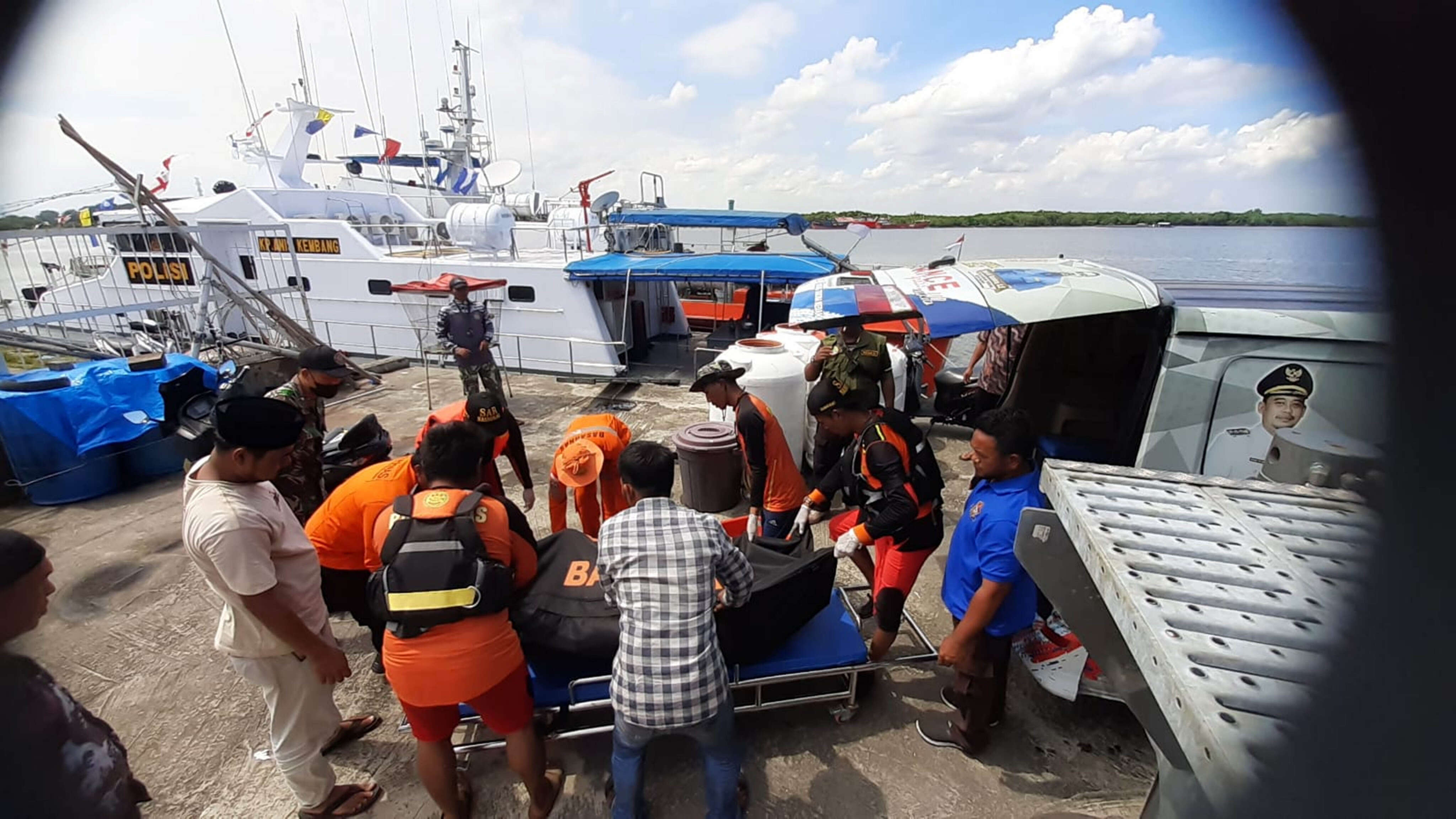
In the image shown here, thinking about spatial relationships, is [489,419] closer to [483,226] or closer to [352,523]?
[352,523]

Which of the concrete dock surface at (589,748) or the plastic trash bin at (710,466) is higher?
the plastic trash bin at (710,466)

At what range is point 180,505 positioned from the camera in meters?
5.35

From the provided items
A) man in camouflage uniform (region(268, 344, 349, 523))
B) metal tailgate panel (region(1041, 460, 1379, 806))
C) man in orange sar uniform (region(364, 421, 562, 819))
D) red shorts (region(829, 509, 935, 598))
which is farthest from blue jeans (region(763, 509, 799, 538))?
man in camouflage uniform (region(268, 344, 349, 523))

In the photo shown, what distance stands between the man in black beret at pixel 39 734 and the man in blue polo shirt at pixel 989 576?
104 inches

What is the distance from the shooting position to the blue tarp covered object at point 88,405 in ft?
16.7

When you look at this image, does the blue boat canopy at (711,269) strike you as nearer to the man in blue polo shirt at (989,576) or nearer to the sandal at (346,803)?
the man in blue polo shirt at (989,576)

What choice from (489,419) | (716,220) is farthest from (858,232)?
(489,419)

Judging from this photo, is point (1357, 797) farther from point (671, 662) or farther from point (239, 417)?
point (239, 417)

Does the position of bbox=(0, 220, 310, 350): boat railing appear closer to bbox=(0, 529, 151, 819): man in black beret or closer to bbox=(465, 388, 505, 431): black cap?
bbox=(465, 388, 505, 431): black cap

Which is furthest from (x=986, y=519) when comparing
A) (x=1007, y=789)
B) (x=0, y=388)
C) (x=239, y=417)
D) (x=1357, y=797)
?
(x=0, y=388)

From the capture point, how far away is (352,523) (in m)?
2.74

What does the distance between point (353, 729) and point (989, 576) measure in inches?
129

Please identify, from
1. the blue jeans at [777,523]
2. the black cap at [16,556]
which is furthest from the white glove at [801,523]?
the black cap at [16,556]

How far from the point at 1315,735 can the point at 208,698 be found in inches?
181
